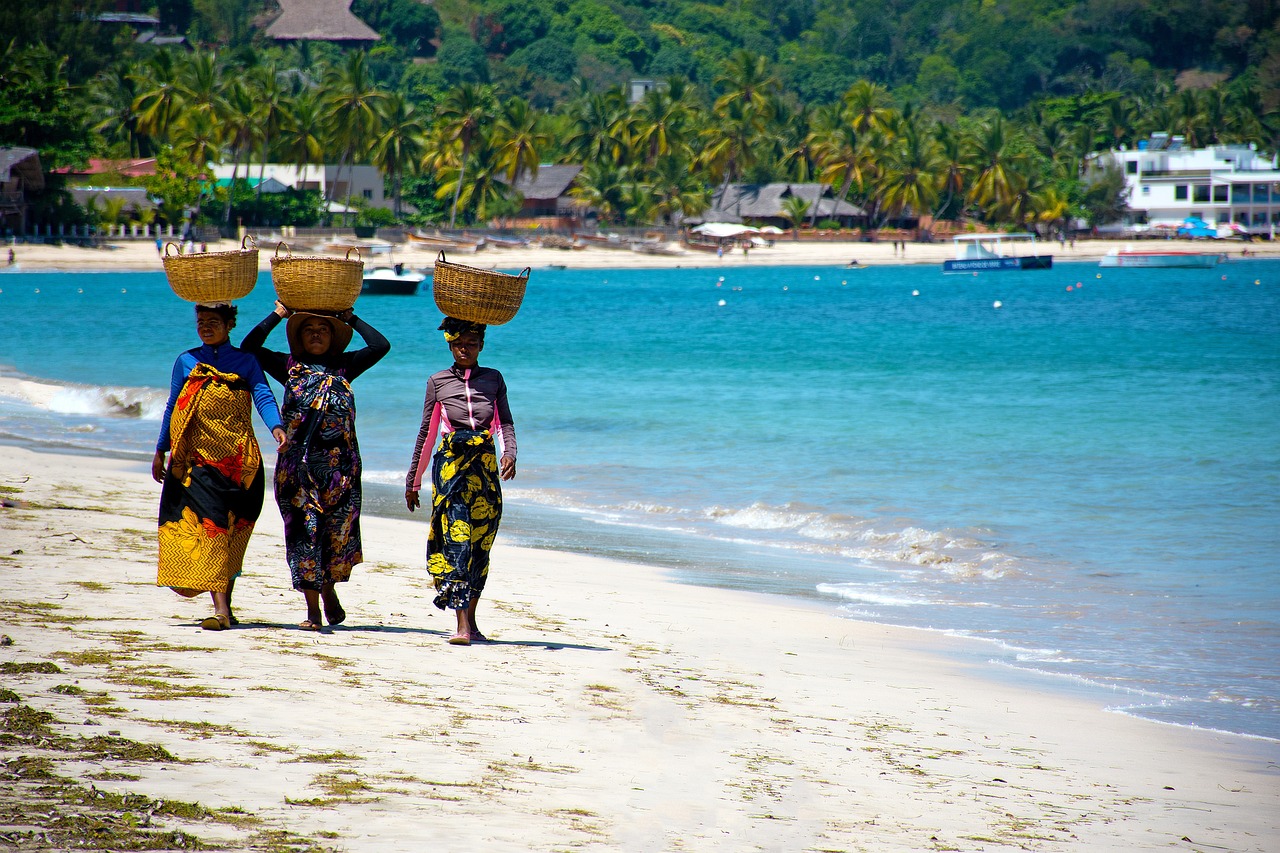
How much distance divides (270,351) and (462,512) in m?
1.17

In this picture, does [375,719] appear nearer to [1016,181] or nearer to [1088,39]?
[1016,181]

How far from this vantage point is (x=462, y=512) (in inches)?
238

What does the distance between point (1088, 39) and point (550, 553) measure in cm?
16552

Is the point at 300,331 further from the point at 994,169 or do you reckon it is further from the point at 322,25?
the point at 322,25

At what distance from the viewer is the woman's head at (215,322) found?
587 centimetres

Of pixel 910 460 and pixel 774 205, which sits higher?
pixel 774 205

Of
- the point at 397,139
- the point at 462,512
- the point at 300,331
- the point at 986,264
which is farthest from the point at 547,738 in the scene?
the point at 397,139

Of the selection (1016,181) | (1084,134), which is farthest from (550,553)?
(1084,134)

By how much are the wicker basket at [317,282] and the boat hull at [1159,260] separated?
8294 cm

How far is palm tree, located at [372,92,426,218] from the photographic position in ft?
261

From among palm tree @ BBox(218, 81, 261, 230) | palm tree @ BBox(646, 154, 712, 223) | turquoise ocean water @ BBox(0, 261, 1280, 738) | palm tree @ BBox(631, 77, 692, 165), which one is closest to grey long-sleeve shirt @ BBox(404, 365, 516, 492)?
turquoise ocean water @ BBox(0, 261, 1280, 738)

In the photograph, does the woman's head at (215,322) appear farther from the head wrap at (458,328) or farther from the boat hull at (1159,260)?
the boat hull at (1159,260)

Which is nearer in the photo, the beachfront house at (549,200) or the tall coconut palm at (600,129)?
the beachfront house at (549,200)

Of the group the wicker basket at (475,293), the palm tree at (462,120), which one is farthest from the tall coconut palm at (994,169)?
the wicker basket at (475,293)
